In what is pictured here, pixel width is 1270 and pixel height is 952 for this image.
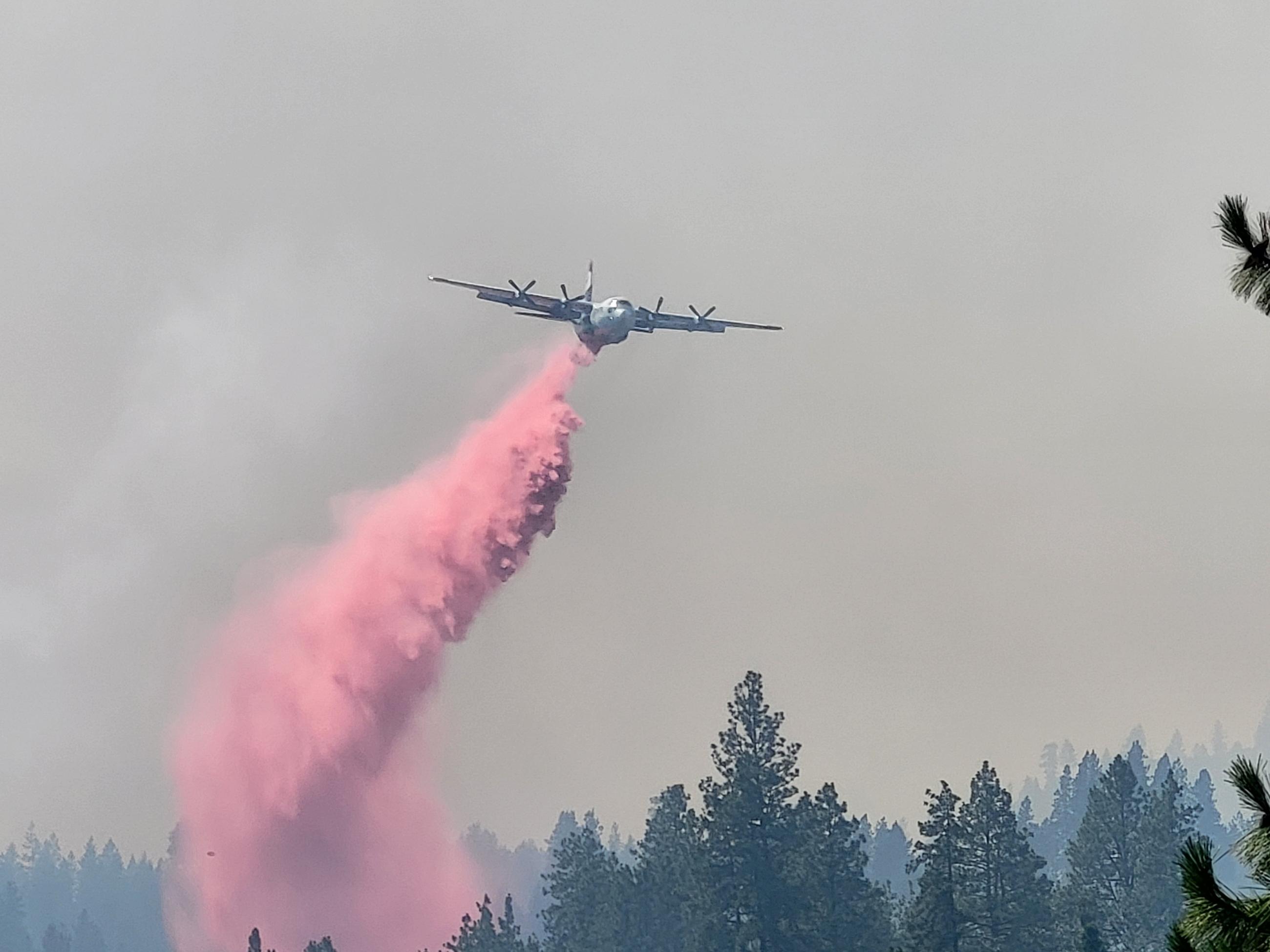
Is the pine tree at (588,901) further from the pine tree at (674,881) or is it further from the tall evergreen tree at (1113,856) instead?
the tall evergreen tree at (1113,856)

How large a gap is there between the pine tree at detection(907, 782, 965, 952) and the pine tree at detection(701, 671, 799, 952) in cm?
1275

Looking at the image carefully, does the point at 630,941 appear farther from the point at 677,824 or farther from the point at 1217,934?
the point at 1217,934

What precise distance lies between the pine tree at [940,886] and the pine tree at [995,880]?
49cm

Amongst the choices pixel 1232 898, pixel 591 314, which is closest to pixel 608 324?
pixel 591 314

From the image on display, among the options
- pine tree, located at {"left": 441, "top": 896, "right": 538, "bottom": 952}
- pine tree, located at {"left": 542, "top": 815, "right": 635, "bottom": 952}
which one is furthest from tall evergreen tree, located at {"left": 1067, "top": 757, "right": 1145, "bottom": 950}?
pine tree, located at {"left": 441, "top": 896, "right": 538, "bottom": 952}

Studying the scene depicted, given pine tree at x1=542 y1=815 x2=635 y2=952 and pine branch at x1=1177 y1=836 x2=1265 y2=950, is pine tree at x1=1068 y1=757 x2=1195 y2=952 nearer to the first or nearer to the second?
pine tree at x1=542 y1=815 x2=635 y2=952

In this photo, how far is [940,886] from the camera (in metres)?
101

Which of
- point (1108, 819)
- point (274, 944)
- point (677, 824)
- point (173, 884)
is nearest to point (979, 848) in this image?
point (677, 824)

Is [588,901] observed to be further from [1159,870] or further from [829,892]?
[1159,870]

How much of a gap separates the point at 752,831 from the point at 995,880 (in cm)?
1417

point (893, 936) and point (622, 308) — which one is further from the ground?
point (622, 308)

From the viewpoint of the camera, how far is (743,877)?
117188 millimetres

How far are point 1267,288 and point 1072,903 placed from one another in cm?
10531

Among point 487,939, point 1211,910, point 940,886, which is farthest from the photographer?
point 487,939
